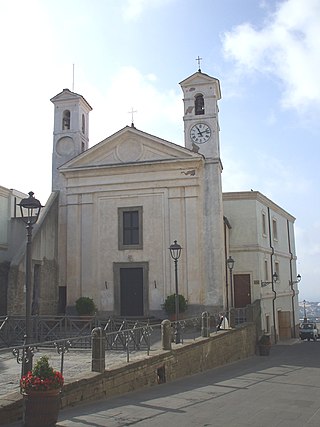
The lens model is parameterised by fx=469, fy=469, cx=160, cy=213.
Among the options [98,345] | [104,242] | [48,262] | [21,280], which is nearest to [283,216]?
[104,242]

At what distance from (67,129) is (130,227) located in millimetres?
7375

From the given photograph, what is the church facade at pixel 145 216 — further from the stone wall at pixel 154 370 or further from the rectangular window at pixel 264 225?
Answer: the rectangular window at pixel 264 225

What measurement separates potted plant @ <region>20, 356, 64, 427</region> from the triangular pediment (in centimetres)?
1867

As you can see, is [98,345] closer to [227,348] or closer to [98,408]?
[98,408]

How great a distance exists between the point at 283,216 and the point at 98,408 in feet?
101

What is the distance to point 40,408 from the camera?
25.1ft

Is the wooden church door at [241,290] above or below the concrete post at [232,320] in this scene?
above

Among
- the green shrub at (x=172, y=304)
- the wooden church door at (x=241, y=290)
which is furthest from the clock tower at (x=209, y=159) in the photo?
the wooden church door at (x=241, y=290)

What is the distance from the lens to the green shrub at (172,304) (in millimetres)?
23469

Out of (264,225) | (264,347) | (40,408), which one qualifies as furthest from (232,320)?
(40,408)

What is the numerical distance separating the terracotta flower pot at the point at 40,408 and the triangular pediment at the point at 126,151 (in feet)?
61.8

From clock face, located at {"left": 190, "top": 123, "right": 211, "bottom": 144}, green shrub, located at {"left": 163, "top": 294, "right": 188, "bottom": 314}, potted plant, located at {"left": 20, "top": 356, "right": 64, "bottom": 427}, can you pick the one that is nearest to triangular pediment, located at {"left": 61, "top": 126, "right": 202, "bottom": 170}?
clock face, located at {"left": 190, "top": 123, "right": 211, "bottom": 144}

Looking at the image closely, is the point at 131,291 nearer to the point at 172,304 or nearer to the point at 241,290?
the point at 172,304

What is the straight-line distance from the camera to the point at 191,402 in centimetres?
999
